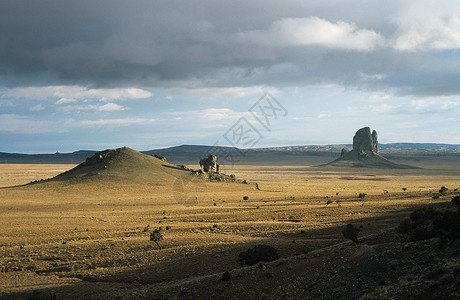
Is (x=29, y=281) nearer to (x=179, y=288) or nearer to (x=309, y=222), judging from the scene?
(x=179, y=288)

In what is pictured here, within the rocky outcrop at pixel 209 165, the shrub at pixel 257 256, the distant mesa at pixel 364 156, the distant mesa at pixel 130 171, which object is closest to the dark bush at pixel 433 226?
the shrub at pixel 257 256

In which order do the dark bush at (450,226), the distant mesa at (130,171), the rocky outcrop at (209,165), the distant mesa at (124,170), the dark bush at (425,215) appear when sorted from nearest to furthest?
the dark bush at (450,226), the dark bush at (425,215), the distant mesa at (130,171), the distant mesa at (124,170), the rocky outcrop at (209,165)

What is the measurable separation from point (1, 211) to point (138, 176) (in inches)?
1294

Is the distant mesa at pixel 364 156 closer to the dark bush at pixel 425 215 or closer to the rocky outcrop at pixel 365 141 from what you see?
the rocky outcrop at pixel 365 141

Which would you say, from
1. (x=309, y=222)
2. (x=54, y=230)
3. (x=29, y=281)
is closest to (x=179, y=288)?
(x=29, y=281)

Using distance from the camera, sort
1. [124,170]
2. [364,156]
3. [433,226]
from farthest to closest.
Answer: [364,156] → [124,170] → [433,226]

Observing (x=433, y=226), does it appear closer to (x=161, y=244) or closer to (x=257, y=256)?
(x=257, y=256)

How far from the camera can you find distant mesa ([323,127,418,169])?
16925 cm

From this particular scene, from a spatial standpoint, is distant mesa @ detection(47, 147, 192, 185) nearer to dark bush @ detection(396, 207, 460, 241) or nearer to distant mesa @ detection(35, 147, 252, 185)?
distant mesa @ detection(35, 147, 252, 185)

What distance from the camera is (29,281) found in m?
20.0

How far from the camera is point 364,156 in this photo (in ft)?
594

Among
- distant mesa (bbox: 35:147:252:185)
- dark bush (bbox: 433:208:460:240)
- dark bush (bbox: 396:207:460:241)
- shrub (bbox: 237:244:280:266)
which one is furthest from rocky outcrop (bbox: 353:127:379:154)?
dark bush (bbox: 433:208:460:240)

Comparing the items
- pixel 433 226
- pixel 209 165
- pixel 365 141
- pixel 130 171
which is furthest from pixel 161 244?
pixel 365 141

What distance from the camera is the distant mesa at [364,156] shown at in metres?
169
